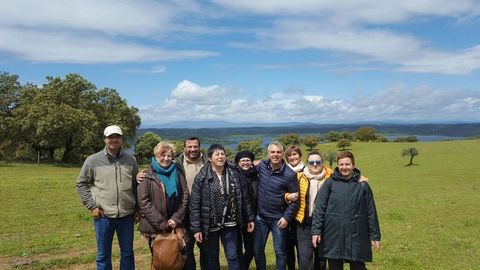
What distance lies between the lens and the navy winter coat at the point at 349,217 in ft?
22.5

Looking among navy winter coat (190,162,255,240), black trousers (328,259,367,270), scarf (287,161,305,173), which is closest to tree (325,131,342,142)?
scarf (287,161,305,173)

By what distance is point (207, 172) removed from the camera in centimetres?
725

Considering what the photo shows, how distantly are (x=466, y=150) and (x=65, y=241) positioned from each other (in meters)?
62.0

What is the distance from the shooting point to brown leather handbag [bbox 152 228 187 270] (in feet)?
23.2

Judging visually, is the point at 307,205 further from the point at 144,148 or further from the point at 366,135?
the point at 366,135

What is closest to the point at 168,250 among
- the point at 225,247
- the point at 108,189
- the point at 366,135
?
the point at 225,247

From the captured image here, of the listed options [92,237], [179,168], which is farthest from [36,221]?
[179,168]

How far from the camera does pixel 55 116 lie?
151ft

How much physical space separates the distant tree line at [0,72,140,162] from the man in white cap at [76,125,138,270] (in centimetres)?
4194

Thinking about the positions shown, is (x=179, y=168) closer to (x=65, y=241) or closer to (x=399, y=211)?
(x=65, y=241)

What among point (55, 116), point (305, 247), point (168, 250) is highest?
point (55, 116)

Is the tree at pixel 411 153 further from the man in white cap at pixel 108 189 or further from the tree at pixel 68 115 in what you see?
the man in white cap at pixel 108 189

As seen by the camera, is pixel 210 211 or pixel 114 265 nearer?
pixel 210 211

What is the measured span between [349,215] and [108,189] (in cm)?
417
